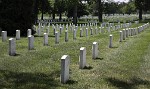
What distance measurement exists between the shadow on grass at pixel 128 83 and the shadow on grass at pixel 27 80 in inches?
62.3

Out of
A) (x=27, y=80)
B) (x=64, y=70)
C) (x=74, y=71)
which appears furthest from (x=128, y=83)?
(x=27, y=80)

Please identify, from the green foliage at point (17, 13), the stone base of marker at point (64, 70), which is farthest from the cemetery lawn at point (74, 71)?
the green foliage at point (17, 13)

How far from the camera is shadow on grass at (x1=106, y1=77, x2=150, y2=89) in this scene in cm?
976

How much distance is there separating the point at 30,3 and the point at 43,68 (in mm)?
15672

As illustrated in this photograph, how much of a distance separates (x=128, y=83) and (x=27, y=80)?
286cm

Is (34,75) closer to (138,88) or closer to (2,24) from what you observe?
(138,88)

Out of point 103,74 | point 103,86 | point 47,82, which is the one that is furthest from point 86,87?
point 103,74

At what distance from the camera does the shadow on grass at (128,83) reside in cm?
976

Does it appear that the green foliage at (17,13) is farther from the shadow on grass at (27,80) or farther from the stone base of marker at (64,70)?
the stone base of marker at (64,70)

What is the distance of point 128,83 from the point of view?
10125mm

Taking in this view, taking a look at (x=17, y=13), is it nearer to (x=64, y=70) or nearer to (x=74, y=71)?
(x=74, y=71)

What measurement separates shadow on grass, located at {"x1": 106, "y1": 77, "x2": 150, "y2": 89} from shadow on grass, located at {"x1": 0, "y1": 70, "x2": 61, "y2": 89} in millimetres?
1584

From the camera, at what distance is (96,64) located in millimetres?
13148

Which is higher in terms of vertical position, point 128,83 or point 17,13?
point 17,13
